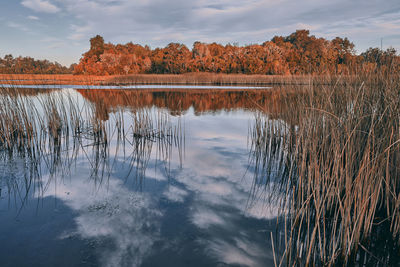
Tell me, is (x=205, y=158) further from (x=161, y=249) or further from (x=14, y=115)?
(x=14, y=115)

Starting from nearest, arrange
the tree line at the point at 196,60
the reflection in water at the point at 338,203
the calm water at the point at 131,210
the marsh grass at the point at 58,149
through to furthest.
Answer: the reflection in water at the point at 338,203
the calm water at the point at 131,210
the marsh grass at the point at 58,149
the tree line at the point at 196,60

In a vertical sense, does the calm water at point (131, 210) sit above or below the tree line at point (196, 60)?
below

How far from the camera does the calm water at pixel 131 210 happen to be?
2.38 metres

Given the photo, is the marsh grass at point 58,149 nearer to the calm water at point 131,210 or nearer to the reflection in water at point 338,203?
the calm water at point 131,210

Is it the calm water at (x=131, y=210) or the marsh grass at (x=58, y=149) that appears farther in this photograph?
the marsh grass at (x=58, y=149)

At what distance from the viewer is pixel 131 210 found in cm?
316

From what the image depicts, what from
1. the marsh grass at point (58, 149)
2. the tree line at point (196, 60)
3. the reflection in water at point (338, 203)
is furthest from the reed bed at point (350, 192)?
the tree line at point (196, 60)

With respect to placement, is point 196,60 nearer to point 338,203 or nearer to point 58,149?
point 58,149

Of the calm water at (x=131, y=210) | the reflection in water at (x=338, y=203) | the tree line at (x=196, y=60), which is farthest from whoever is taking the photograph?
the tree line at (x=196, y=60)

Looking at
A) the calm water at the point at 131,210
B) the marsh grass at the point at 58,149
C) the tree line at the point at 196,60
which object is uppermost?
the tree line at the point at 196,60

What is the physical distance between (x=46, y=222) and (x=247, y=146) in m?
4.55

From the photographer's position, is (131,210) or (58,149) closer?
(131,210)

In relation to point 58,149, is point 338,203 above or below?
below

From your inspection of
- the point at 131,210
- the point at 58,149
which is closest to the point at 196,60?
the point at 58,149
